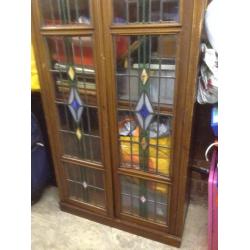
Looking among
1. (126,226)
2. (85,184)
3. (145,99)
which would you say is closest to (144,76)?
(145,99)

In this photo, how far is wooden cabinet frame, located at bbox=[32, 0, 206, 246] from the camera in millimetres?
986

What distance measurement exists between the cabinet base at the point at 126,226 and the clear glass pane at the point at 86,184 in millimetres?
81

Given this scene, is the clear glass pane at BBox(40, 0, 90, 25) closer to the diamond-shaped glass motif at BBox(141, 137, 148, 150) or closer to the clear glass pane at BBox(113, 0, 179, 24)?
the clear glass pane at BBox(113, 0, 179, 24)

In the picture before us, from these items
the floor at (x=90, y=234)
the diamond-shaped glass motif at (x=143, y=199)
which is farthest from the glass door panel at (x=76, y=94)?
the floor at (x=90, y=234)

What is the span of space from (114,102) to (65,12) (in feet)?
1.56

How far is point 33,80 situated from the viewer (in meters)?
1.37

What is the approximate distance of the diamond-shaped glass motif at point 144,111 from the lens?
1.18 meters

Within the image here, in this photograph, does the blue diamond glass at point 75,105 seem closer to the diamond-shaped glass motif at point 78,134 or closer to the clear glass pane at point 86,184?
the diamond-shaped glass motif at point 78,134

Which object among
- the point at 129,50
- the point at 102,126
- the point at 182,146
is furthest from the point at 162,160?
the point at 129,50

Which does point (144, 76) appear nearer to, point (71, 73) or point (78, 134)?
point (71, 73)

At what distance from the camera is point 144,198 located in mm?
1434
